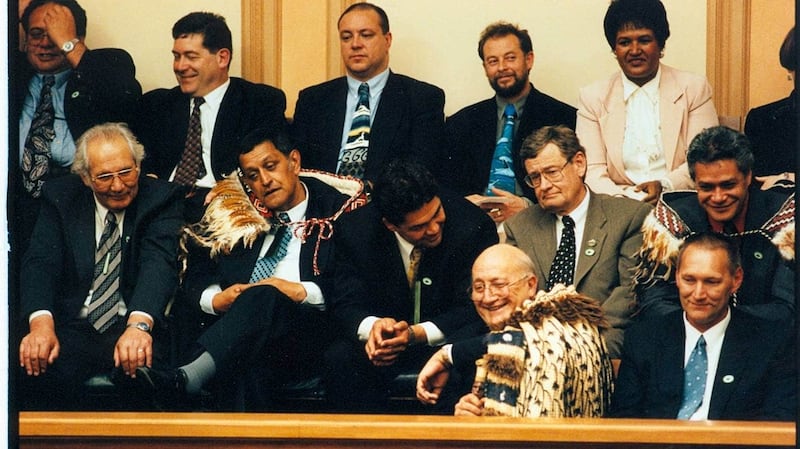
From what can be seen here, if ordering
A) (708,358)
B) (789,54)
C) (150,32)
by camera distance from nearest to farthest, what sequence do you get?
(708,358) → (789,54) → (150,32)

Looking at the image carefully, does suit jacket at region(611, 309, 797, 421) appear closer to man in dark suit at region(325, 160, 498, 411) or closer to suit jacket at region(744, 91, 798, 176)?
man in dark suit at region(325, 160, 498, 411)

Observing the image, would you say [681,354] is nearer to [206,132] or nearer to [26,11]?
[206,132]

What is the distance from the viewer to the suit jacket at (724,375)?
18.4 ft

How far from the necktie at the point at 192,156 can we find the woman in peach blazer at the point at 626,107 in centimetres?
138

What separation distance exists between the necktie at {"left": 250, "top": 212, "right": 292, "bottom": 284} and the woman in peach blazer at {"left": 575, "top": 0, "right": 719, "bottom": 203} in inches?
43.4

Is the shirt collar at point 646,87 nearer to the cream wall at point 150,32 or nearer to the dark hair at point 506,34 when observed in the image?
the dark hair at point 506,34

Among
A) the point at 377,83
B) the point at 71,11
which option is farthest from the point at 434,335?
the point at 71,11

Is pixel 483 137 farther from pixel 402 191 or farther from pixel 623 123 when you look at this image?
pixel 402 191

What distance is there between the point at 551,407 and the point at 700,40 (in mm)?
1963

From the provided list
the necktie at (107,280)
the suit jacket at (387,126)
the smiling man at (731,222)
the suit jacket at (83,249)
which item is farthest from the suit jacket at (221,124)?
the smiling man at (731,222)

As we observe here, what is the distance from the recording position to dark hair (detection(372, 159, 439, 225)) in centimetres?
591

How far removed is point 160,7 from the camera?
22.7ft

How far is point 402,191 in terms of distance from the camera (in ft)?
19.4

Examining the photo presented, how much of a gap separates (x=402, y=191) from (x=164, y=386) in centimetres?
101
